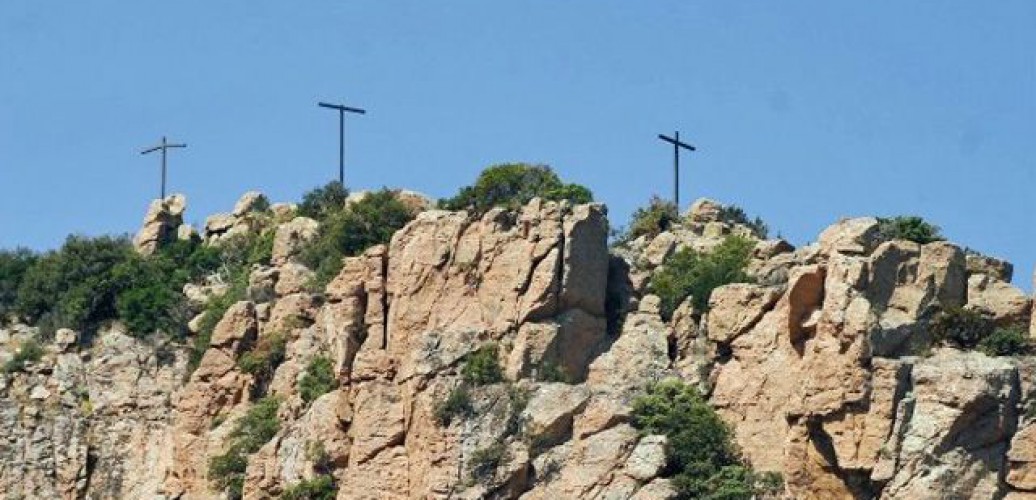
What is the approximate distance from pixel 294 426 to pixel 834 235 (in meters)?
15.1

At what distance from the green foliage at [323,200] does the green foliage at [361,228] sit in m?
5.24

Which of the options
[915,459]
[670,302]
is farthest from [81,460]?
[915,459]

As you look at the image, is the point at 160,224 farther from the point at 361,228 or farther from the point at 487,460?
the point at 487,460

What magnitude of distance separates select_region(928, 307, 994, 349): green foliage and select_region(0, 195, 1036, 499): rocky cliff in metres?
0.22

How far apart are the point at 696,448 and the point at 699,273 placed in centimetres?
725

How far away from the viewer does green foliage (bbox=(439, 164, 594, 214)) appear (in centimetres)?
9844

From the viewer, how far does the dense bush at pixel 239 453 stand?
9831 cm

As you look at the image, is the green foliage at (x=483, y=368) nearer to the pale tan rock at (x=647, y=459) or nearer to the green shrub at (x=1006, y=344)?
the pale tan rock at (x=647, y=459)

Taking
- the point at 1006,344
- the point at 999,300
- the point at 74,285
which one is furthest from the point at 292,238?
the point at 1006,344

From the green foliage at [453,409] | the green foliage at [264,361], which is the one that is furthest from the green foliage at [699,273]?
the green foliage at [264,361]

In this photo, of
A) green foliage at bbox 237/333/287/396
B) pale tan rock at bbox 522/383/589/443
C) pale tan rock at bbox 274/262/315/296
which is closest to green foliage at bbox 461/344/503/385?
pale tan rock at bbox 522/383/589/443

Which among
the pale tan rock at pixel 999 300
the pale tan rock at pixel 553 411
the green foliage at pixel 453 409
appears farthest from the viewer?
the green foliage at pixel 453 409

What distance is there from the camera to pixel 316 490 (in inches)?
3725

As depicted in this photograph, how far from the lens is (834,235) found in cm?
9312
